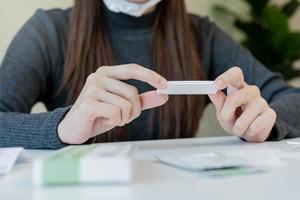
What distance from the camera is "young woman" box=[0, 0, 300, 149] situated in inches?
30.0

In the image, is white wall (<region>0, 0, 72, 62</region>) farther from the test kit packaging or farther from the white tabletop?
the test kit packaging

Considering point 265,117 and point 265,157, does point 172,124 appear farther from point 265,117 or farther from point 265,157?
point 265,157

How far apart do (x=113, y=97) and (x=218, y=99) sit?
0.59 ft

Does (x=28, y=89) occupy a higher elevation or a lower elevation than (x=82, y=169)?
lower

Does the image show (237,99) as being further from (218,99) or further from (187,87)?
(187,87)

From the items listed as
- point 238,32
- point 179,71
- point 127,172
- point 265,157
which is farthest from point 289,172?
point 238,32

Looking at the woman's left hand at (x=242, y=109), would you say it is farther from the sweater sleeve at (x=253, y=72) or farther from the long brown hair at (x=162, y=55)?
the long brown hair at (x=162, y=55)

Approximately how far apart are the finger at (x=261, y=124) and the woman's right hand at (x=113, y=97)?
17cm

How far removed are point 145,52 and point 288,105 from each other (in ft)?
1.18

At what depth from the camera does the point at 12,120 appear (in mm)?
771

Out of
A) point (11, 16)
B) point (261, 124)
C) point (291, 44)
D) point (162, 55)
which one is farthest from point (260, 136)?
point (291, 44)

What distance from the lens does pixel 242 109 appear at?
762 mm

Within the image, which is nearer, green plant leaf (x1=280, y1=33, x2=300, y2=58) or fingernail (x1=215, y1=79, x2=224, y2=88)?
fingernail (x1=215, y1=79, x2=224, y2=88)

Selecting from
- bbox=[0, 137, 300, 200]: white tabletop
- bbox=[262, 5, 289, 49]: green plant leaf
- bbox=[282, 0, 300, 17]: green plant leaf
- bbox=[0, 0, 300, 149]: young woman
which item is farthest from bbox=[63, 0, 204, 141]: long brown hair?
bbox=[282, 0, 300, 17]: green plant leaf
